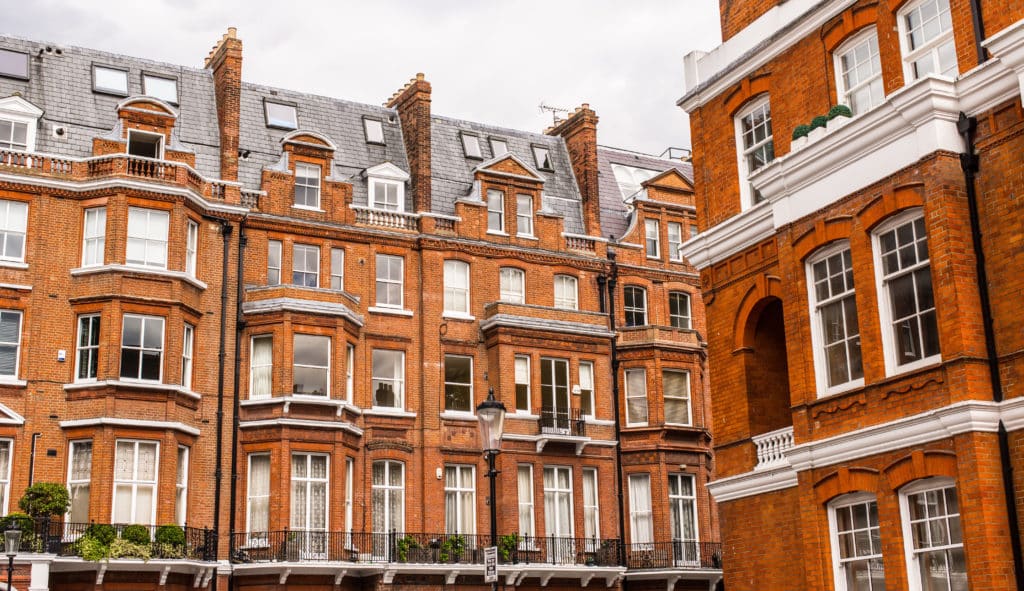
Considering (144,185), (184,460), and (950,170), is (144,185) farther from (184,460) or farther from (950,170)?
(950,170)

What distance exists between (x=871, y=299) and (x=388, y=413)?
22.0 metres

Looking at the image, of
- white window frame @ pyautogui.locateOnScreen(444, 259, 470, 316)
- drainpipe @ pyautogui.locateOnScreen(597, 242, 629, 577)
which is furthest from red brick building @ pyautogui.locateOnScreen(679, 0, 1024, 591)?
drainpipe @ pyautogui.locateOnScreen(597, 242, 629, 577)

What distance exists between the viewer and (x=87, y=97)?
38.2 meters

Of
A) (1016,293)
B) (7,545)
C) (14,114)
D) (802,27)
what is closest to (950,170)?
(1016,293)

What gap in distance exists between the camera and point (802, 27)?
21.9 meters

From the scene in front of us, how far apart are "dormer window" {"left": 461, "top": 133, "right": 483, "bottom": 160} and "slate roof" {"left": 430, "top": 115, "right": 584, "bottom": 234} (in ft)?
0.48

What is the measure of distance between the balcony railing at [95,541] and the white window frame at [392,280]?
32.3 feet

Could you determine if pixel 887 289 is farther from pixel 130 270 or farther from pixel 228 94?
pixel 228 94

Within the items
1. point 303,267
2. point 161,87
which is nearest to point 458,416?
point 303,267

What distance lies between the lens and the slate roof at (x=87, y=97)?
121 ft

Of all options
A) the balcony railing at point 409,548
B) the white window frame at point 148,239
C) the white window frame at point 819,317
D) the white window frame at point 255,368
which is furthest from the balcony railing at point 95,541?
the white window frame at point 819,317

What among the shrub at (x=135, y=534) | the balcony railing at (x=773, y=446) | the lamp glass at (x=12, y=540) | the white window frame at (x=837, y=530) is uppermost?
the balcony railing at (x=773, y=446)

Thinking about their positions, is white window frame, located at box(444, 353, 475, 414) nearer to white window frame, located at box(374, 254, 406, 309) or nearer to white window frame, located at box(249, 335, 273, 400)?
white window frame, located at box(374, 254, 406, 309)

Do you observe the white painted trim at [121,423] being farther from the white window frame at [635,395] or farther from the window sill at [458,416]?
the white window frame at [635,395]
